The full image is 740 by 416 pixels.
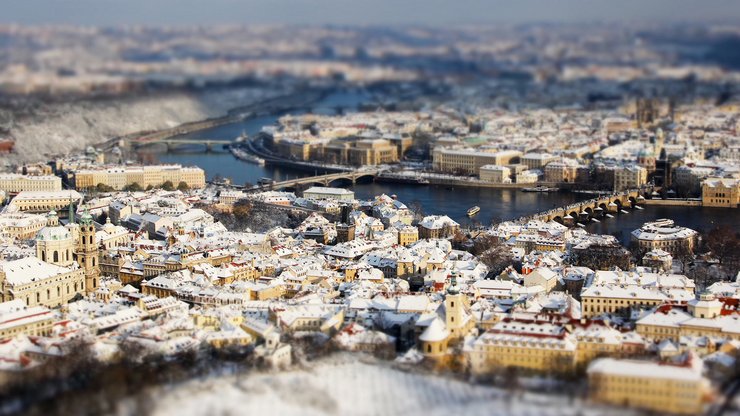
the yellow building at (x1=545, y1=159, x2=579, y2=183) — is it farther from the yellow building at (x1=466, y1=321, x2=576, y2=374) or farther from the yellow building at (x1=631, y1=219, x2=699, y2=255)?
the yellow building at (x1=466, y1=321, x2=576, y2=374)

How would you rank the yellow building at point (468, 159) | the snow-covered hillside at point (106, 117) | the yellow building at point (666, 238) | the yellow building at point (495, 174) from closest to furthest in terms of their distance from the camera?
the yellow building at point (666, 238) → the yellow building at point (495, 174) → the yellow building at point (468, 159) → the snow-covered hillside at point (106, 117)

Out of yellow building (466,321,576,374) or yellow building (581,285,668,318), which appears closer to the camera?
yellow building (466,321,576,374)

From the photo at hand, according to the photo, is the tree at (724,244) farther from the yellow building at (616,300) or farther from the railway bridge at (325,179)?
the railway bridge at (325,179)

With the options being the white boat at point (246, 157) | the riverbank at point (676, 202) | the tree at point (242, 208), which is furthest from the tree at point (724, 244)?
the white boat at point (246, 157)

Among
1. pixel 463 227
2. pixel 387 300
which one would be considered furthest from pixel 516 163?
pixel 387 300

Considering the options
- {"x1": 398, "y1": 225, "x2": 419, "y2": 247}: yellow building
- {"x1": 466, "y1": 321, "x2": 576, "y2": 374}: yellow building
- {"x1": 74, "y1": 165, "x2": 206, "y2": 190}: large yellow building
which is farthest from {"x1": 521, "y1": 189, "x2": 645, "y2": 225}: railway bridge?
{"x1": 466, "y1": 321, "x2": 576, "y2": 374}: yellow building

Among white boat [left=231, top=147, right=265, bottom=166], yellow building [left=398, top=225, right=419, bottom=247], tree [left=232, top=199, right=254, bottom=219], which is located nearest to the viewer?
yellow building [left=398, top=225, right=419, bottom=247]
